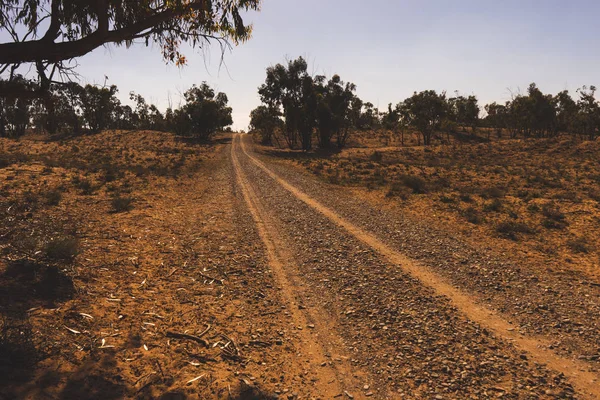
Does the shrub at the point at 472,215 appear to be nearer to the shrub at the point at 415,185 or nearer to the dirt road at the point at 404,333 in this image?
the shrub at the point at 415,185

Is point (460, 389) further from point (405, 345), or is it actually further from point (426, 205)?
point (426, 205)

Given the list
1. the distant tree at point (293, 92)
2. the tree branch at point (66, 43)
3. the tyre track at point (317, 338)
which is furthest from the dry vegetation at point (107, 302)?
the distant tree at point (293, 92)

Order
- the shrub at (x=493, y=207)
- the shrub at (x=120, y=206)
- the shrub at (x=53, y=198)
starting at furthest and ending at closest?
1. the shrub at (x=493, y=207)
2. the shrub at (x=120, y=206)
3. the shrub at (x=53, y=198)

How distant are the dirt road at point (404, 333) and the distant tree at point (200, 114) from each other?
6660cm

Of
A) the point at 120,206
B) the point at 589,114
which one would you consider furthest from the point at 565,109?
the point at 120,206

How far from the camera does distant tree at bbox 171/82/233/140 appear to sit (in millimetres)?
70750

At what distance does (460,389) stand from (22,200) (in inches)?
567

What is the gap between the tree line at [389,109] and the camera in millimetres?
50031

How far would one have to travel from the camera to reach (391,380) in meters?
4.50

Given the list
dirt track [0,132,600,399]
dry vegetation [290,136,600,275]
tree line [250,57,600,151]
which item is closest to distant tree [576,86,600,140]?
tree line [250,57,600,151]

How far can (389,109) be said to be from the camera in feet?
282

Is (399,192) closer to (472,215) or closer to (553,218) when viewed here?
(472,215)

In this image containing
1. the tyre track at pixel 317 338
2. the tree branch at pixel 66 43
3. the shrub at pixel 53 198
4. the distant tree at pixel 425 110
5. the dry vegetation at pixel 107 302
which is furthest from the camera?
the distant tree at pixel 425 110

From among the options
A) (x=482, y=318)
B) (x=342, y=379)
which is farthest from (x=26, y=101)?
(x=482, y=318)
